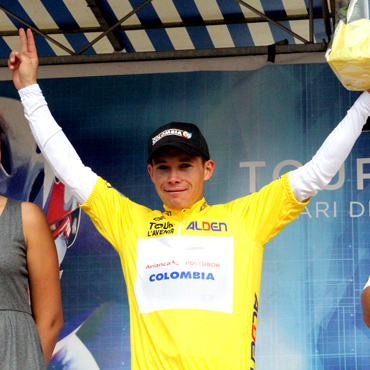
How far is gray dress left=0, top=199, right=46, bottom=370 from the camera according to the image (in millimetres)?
1954

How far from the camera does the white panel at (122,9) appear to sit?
3862 mm

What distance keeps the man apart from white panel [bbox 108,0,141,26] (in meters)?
1.53

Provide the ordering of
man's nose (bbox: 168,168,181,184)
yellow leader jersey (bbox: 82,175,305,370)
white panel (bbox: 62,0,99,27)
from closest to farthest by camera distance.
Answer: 1. yellow leader jersey (bbox: 82,175,305,370)
2. man's nose (bbox: 168,168,181,184)
3. white panel (bbox: 62,0,99,27)

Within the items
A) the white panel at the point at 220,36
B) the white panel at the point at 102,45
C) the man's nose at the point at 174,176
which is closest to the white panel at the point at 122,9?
the white panel at the point at 102,45

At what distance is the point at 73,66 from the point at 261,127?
116 centimetres

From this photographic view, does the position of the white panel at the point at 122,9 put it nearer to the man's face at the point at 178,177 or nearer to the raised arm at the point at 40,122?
the raised arm at the point at 40,122

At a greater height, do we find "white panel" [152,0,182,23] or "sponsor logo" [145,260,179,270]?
"white panel" [152,0,182,23]

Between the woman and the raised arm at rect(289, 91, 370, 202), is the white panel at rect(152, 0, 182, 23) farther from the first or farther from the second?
the woman

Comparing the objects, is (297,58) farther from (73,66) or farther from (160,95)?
(73,66)

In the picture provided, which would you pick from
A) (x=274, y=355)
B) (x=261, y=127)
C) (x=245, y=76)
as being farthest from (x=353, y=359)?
(x=245, y=76)

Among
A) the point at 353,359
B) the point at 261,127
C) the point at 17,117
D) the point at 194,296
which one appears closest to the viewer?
Result: the point at 194,296

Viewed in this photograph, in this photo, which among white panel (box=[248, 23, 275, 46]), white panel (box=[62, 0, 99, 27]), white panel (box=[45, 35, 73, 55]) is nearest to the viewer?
white panel (box=[62, 0, 99, 27])

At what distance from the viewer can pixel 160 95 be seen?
3852 millimetres

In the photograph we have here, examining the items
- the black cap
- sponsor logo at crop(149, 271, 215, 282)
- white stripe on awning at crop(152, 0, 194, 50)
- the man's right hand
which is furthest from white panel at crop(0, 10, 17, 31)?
sponsor logo at crop(149, 271, 215, 282)
